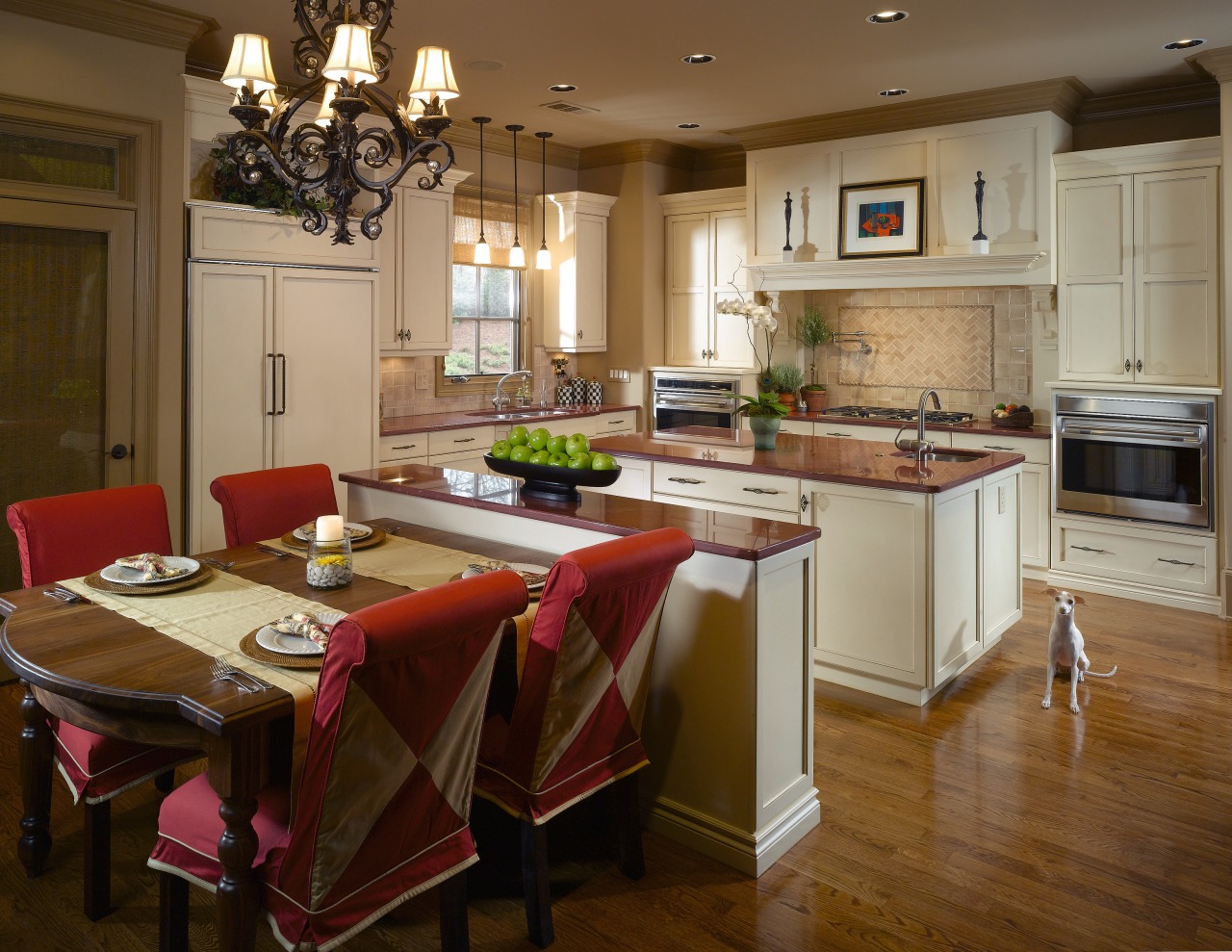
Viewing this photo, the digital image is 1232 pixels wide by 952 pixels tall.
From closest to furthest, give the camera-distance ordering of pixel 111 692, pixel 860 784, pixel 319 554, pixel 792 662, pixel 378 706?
pixel 378 706 < pixel 111 692 < pixel 319 554 < pixel 792 662 < pixel 860 784

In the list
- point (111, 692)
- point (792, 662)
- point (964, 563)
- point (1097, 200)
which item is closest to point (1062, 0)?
point (1097, 200)

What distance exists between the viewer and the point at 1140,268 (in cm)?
499

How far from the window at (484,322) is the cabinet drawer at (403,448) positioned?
1.01 meters

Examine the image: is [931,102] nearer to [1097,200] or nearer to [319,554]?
[1097,200]

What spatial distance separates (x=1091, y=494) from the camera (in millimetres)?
5133

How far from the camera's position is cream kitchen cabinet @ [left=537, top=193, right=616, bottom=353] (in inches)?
262

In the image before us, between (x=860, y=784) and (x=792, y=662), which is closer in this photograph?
(x=792, y=662)

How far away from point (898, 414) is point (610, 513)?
3.73 meters

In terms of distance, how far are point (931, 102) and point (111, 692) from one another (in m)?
5.33

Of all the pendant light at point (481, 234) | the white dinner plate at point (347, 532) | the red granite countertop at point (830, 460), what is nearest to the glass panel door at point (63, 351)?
the white dinner plate at point (347, 532)

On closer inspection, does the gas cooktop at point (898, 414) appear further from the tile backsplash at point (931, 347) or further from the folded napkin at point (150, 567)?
the folded napkin at point (150, 567)

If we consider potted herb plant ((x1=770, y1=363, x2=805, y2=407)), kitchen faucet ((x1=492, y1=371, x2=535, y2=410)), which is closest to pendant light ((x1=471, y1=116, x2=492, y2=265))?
kitchen faucet ((x1=492, y1=371, x2=535, y2=410))

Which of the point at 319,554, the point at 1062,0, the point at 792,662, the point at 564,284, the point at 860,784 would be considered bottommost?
the point at 860,784

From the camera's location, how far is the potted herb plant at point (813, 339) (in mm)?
6379
